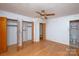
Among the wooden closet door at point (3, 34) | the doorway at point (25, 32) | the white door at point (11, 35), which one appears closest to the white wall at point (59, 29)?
the doorway at point (25, 32)

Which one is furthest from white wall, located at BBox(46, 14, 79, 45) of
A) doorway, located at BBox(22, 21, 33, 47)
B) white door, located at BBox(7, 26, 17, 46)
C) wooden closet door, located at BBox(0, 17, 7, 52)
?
wooden closet door, located at BBox(0, 17, 7, 52)

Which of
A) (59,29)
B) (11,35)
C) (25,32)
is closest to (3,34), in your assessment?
(11,35)

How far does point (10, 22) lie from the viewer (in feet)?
7.98

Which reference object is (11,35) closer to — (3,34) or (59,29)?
(3,34)

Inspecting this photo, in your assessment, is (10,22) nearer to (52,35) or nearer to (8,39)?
(8,39)

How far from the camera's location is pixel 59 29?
2887 millimetres

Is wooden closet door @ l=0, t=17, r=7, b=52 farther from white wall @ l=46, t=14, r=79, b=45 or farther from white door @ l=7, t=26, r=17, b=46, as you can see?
white wall @ l=46, t=14, r=79, b=45

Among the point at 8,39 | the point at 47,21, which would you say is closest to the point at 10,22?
the point at 8,39

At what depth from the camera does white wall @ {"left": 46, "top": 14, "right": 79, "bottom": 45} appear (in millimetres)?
2764

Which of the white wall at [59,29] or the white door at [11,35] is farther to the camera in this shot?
the white wall at [59,29]

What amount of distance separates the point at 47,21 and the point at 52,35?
20.5 inches

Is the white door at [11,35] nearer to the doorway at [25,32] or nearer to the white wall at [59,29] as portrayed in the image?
the doorway at [25,32]

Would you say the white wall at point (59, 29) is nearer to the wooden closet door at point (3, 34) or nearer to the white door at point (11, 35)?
the white door at point (11, 35)

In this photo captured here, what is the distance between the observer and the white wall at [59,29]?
2764 mm
